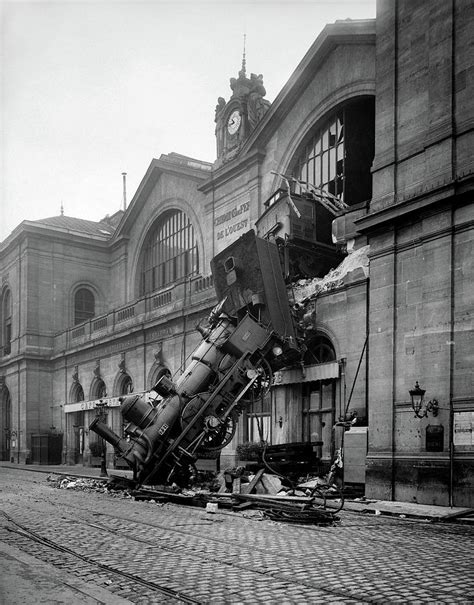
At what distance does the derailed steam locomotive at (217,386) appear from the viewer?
17.9 metres

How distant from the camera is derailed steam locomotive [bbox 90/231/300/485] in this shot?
17.9 m

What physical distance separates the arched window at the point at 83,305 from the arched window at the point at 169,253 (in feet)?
20.8

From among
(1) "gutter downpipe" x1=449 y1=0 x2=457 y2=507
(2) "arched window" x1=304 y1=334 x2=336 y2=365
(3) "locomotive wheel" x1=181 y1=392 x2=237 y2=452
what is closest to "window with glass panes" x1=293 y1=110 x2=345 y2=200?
(2) "arched window" x1=304 y1=334 x2=336 y2=365

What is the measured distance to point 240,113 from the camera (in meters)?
32.2

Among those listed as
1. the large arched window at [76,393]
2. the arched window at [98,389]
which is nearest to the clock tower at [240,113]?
the arched window at [98,389]

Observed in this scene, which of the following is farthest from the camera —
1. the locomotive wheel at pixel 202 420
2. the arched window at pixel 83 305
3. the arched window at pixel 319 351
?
the arched window at pixel 83 305

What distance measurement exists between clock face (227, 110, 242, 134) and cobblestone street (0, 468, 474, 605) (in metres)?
Answer: 22.3

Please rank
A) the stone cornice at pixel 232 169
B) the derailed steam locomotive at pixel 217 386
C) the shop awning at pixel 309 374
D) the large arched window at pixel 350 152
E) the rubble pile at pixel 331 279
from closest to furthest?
the derailed steam locomotive at pixel 217 386 < the rubble pile at pixel 331 279 < the shop awning at pixel 309 374 < the large arched window at pixel 350 152 < the stone cornice at pixel 232 169

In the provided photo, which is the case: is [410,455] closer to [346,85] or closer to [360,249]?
[360,249]

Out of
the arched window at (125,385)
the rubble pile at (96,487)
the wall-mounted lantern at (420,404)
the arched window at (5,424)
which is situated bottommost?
the arched window at (5,424)

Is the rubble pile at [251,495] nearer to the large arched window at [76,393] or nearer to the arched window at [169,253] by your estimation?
the arched window at [169,253]

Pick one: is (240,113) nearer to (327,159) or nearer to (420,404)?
(327,159)

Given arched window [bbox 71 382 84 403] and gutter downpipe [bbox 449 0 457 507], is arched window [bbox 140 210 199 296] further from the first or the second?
gutter downpipe [bbox 449 0 457 507]

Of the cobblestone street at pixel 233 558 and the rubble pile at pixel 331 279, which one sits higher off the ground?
the rubble pile at pixel 331 279
